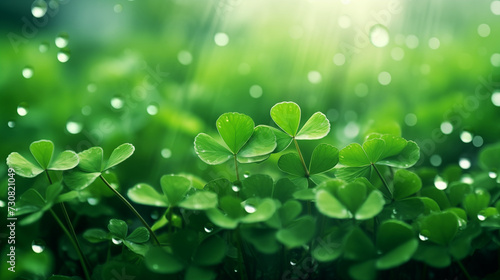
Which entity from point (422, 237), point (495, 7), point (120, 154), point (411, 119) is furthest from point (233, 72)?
point (495, 7)

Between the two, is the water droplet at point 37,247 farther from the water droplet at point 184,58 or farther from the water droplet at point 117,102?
the water droplet at point 184,58

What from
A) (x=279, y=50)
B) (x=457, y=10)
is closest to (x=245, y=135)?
(x=279, y=50)

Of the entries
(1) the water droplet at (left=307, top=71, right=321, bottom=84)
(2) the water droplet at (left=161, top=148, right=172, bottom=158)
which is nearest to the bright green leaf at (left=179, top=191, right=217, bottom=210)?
(2) the water droplet at (left=161, top=148, right=172, bottom=158)

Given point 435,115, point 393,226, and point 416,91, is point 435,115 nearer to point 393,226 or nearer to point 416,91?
point 416,91

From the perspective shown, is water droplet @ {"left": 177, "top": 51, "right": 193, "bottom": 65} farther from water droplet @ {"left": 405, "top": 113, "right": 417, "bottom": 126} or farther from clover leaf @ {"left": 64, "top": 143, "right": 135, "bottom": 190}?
clover leaf @ {"left": 64, "top": 143, "right": 135, "bottom": 190}

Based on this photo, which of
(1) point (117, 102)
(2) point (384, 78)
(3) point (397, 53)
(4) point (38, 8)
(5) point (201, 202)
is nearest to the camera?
(5) point (201, 202)

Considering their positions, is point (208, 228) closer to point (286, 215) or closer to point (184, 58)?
point (286, 215)
